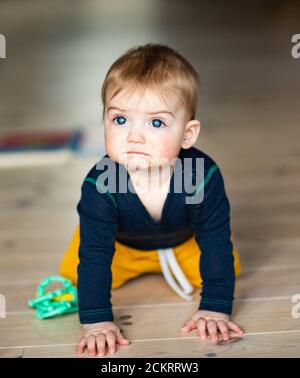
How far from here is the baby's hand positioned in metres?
1.35

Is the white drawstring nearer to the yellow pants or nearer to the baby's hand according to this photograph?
the yellow pants

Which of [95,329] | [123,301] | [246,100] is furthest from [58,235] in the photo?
[246,100]

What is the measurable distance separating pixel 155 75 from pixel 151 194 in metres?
0.25

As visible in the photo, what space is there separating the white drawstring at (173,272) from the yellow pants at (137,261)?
0.02 meters

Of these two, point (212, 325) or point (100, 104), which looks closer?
point (212, 325)

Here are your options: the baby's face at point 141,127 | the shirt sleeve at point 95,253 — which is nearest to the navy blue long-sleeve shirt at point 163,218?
the shirt sleeve at point 95,253

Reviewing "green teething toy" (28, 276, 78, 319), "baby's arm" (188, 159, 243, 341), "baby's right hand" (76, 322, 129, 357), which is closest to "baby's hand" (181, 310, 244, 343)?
"baby's arm" (188, 159, 243, 341)

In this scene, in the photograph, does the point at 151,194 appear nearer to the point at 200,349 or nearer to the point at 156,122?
the point at 156,122

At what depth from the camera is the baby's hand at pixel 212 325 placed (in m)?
1.35

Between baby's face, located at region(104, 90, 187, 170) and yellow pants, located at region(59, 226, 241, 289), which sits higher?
baby's face, located at region(104, 90, 187, 170)

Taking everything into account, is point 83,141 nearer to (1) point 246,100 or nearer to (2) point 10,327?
(1) point 246,100

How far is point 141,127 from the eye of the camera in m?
1.28

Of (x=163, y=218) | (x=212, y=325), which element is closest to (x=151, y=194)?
(x=163, y=218)

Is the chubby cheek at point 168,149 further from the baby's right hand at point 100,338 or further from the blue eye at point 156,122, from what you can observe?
the baby's right hand at point 100,338
